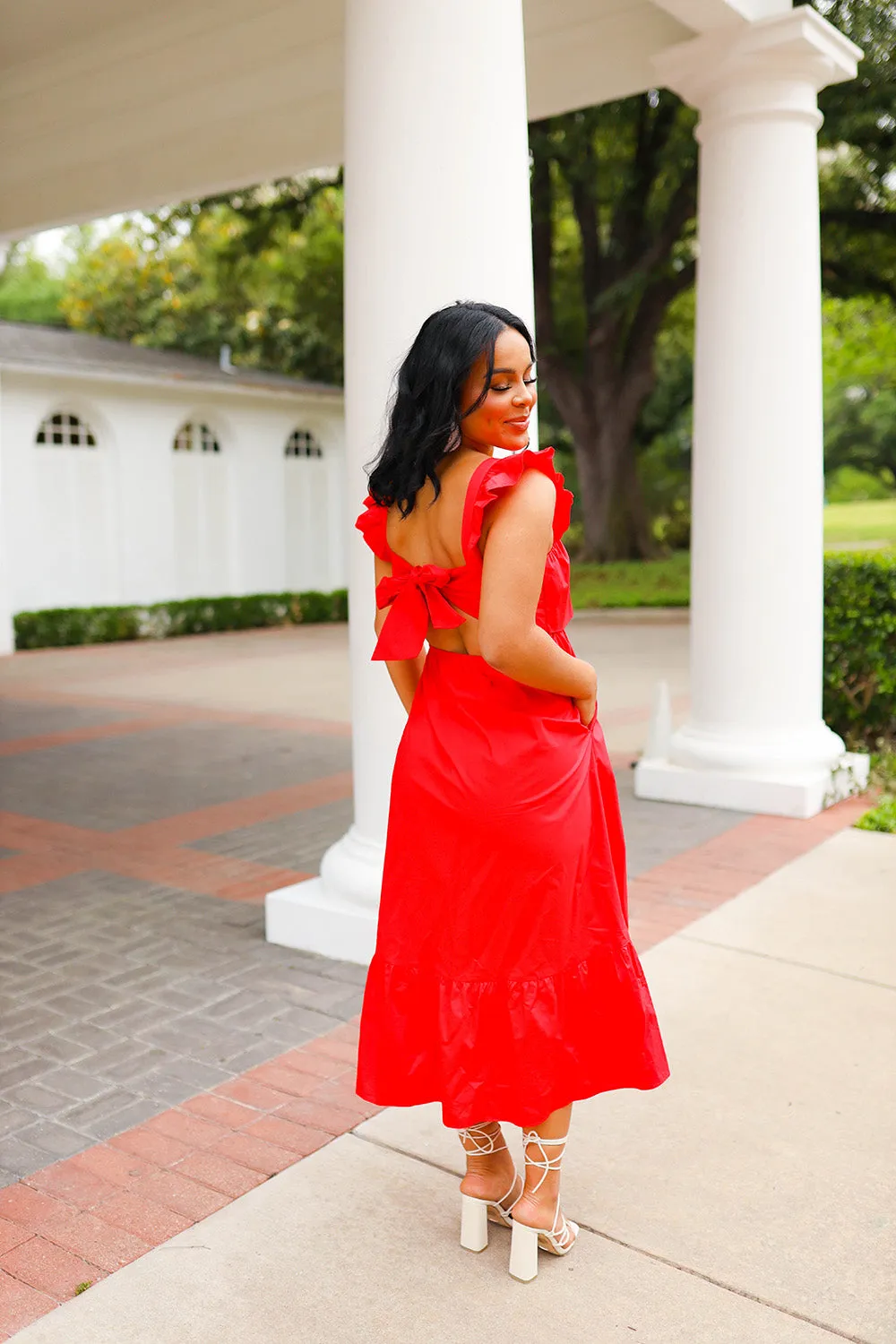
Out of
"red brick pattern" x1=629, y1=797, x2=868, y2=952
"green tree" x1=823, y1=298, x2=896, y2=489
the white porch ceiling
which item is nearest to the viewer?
"red brick pattern" x1=629, y1=797, x2=868, y2=952

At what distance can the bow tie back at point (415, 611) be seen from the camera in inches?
97.7

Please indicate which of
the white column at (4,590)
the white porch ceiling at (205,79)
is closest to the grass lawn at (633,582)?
the white column at (4,590)

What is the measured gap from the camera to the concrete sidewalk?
2449mm

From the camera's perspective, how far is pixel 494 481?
93.0 inches

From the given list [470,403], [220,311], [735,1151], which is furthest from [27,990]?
[220,311]

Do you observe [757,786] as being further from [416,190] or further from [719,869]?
[416,190]

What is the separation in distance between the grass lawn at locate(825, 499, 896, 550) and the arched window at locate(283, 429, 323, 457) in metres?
13.3

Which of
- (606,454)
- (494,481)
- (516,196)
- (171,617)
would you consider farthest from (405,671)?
(606,454)

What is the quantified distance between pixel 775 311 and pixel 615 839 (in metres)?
4.79

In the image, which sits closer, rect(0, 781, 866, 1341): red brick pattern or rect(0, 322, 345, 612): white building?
rect(0, 781, 866, 1341): red brick pattern

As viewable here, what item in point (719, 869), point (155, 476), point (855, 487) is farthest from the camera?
point (855, 487)

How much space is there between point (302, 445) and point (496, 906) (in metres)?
20.7

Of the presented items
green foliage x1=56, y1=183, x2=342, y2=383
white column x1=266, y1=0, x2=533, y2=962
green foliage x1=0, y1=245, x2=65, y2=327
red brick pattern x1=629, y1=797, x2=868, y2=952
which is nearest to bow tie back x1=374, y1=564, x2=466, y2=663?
white column x1=266, y1=0, x2=533, y2=962

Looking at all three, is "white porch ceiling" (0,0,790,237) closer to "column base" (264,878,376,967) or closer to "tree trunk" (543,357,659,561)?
"column base" (264,878,376,967)
